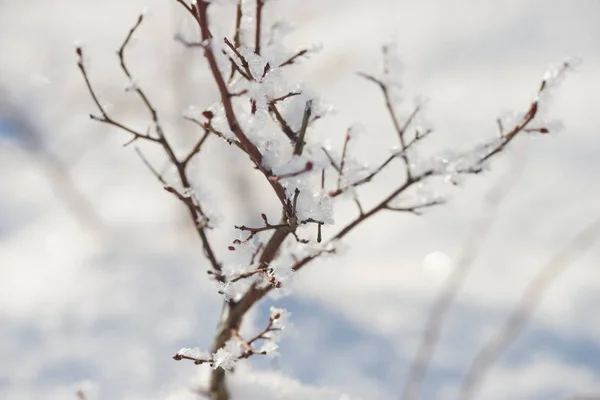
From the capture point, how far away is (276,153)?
96 cm

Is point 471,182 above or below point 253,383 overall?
above

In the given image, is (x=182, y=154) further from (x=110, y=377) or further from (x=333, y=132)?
(x=110, y=377)

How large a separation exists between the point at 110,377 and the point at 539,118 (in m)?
3.65

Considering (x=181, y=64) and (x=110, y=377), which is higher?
(x=181, y=64)

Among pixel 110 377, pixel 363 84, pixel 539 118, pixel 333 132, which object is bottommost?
pixel 539 118

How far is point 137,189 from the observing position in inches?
195

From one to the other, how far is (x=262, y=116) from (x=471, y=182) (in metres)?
3.47

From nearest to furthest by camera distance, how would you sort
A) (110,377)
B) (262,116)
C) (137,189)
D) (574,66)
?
(262,116) → (574,66) → (110,377) → (137,189)

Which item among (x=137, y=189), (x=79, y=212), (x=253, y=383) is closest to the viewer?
(x=253, y=383)

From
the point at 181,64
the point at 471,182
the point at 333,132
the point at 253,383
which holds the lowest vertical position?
the point at 253,383

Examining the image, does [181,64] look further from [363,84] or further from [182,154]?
[182,154]

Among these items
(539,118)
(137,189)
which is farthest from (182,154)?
(137,189)

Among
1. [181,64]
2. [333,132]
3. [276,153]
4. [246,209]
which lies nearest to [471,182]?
[333,132]

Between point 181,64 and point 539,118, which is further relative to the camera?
point 181,64
